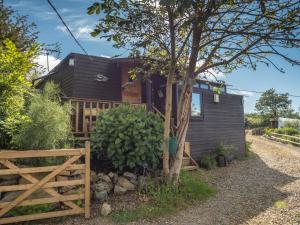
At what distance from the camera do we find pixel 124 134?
6027 mm

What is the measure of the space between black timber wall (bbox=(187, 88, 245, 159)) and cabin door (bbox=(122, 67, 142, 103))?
250 centimetres

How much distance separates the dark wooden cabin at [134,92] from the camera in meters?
9.94

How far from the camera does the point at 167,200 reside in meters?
5.34

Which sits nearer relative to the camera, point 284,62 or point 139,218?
point 139,218

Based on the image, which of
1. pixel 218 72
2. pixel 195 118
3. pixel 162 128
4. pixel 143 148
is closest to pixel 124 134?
pixel 143 148

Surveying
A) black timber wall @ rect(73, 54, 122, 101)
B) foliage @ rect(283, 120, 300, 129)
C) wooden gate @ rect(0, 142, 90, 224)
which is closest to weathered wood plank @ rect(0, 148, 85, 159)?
wooden gate @ rect(0, 142, 90, 224)

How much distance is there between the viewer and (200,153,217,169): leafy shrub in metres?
9.90

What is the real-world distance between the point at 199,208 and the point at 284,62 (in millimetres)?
3813

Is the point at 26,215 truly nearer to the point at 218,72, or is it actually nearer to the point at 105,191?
the point at 105,191

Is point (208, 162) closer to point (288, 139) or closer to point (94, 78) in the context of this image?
point (94, 78)

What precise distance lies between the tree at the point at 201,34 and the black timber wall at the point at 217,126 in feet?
12.2

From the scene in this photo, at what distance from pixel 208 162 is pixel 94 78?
5.56 meters

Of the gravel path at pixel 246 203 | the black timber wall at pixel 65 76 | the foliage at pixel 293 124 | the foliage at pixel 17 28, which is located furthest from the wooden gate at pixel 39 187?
the foliage at pixel 293 124

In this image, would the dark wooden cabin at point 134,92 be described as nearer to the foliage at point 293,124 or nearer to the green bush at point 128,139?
the green bush at point 128,139
